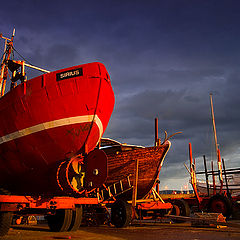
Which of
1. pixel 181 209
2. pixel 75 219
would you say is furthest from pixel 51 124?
pixel 181 209

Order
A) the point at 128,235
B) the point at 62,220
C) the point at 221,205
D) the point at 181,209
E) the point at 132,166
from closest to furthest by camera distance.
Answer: the point at 128,235 → the point at 62,220 → the point at 132,166 → the point at 181,209 → the point at 221,205

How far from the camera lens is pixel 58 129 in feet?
26.6

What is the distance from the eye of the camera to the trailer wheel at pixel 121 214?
33.1ft

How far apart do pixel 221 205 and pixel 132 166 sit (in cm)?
572

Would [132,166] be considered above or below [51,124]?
below

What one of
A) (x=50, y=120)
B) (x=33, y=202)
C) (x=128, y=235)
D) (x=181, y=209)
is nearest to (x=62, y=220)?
(x=33, y=202)

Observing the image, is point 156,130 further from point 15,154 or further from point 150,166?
point 15,154

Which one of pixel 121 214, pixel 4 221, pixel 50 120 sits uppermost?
pixel 50 120

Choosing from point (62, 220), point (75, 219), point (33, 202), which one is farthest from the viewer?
point (75, 219)

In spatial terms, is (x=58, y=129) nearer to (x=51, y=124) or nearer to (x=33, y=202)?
(x=51, y=124)

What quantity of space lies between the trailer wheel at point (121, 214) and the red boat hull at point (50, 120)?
10.1ft

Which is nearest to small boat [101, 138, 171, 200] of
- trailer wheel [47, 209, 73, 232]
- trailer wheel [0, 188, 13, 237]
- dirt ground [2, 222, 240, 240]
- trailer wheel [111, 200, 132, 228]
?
trailer wheel [111, 200, 132, 228]

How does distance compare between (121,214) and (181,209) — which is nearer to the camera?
(121,214)

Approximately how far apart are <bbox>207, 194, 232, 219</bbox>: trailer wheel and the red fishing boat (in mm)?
9005
